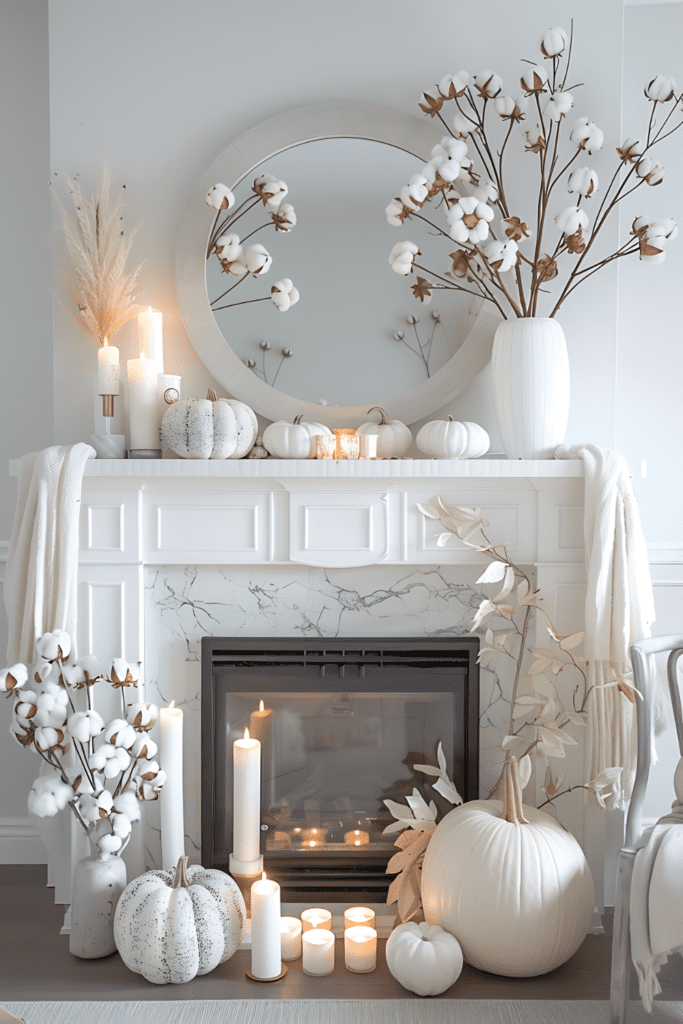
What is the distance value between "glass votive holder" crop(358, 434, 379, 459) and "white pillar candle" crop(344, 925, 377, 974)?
3.85ft

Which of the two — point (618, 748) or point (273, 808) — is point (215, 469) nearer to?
point (273, 808)

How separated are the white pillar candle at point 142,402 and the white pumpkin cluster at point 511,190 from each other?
721 millimetres

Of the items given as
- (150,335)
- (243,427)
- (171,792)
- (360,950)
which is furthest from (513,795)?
(150,335)

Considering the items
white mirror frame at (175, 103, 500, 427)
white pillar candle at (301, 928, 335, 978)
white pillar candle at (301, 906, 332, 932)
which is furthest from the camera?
white mirror frame at (175, 103, 500, 427)

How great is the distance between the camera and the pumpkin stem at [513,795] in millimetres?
1867

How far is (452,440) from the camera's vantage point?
203 centimetres

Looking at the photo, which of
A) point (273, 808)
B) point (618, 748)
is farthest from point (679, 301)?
point (273, 808)

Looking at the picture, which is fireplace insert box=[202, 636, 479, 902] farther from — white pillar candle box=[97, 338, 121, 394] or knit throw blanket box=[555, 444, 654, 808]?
white pillar candle box=[97, 338, 121, 394]

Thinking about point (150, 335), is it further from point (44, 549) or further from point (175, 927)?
point (175, 927)

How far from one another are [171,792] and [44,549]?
721 mm

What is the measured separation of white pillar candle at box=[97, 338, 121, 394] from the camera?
211cm

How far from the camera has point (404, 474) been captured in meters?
2.01

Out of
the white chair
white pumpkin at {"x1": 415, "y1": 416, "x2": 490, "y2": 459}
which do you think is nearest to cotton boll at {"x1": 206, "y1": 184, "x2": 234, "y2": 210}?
white pumpkin at {"x1": 415, "y1": 416, "x2": 490, "y2": 459}

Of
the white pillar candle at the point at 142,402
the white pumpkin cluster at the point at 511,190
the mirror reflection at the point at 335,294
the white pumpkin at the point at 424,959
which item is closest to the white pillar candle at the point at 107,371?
the white pillar candle at the point at 142,402
